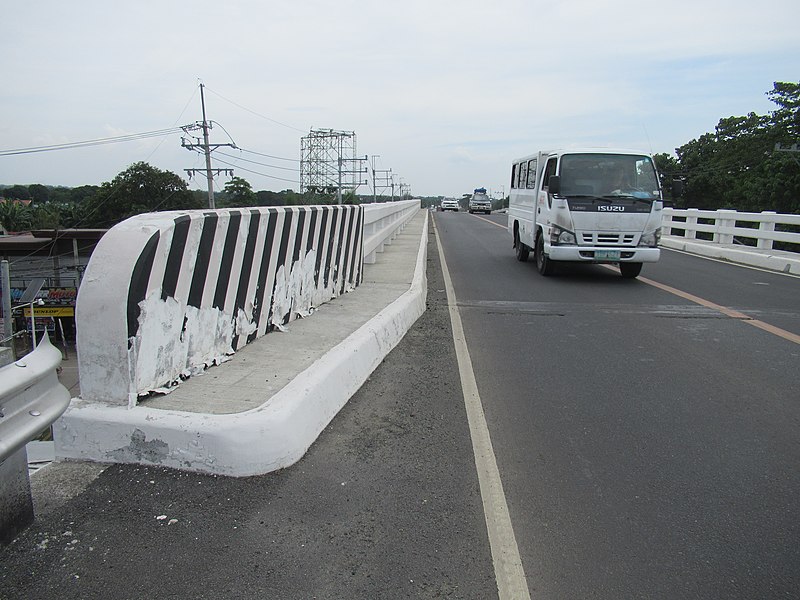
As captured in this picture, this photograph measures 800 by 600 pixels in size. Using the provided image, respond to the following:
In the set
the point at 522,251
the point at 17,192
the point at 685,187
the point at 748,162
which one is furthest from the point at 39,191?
the point at 748,162

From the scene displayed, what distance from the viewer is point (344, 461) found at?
3762mm

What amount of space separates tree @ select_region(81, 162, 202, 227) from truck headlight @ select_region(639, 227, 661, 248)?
55.5 metres

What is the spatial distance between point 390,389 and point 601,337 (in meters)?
3.34

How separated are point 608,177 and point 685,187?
2060 inches

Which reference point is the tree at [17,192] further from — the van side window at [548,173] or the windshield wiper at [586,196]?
the windshield wiper at [586,196]

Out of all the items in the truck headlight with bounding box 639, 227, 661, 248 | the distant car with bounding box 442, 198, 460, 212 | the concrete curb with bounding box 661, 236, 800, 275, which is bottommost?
the concrete curb with bounding box 661, 236, 800, 275

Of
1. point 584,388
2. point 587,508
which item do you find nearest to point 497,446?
point 587,508

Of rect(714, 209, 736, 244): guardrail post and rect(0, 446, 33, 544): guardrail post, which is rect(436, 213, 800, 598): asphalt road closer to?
rect(0, 446, 33, 544): guardrail post

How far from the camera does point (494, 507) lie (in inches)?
131

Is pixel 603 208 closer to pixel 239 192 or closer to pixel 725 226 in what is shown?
pixel 725 226

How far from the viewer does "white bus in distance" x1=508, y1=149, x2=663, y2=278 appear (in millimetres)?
11195

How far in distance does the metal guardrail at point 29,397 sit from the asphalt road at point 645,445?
7.60 feet

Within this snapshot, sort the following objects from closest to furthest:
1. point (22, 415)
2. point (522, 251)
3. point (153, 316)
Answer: point (22, 415)
point (153, 316)
point (522, 251)

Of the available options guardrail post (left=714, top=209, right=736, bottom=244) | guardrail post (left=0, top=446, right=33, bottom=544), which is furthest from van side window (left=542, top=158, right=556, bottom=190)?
guardrail post (left=0, top=446, right=33, bottom=544)
